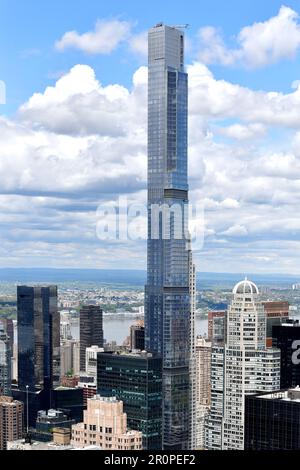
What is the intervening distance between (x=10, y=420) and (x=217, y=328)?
2.69 m

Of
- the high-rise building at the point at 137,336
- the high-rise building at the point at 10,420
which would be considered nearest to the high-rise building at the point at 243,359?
the high-rise building at the point at 137,336

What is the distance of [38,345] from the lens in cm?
1074

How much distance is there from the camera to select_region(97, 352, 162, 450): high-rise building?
8.82 metres

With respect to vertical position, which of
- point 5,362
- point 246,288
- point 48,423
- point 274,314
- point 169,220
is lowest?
point 48,423

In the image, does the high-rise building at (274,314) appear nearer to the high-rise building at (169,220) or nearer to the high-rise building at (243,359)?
the high-rise building at (243,359)

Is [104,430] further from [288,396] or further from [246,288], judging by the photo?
[246,288]

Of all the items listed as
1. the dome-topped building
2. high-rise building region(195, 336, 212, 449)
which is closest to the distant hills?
the dome-topped building

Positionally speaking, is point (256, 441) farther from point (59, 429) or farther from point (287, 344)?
point (287, 344)

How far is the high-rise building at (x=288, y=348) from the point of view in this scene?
882 cm

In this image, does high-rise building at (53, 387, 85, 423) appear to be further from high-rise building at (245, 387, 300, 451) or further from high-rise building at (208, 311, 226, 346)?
high-rise building at (245, 387, 300, 451)

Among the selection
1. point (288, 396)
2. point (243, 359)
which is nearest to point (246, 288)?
point (243, 359)

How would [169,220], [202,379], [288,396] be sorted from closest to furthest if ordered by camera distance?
[288,396], [202,379], [169,220]

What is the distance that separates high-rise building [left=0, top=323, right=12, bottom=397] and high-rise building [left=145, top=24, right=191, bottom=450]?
1.98 meters
